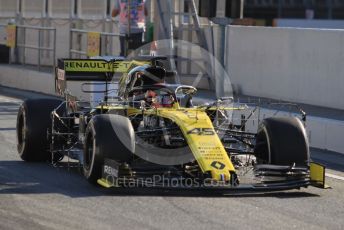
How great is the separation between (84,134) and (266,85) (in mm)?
8326

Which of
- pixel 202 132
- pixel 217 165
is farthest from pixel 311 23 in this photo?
pixel 217 165

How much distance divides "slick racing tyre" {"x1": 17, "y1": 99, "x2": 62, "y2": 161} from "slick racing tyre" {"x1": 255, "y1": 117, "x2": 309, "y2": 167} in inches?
106

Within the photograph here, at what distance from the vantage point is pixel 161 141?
10.4 meters

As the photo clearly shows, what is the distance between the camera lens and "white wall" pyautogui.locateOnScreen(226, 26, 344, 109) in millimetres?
17031

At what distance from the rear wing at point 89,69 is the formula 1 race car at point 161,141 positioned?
0.43 meters

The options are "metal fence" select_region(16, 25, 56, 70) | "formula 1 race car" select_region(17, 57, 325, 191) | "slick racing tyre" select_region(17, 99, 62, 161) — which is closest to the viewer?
"formula 1 race car" select_region(17, 57, 325, 191)

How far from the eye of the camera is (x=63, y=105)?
1187cm

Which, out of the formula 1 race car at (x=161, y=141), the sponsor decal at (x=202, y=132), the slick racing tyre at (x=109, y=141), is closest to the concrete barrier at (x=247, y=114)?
the formula 1 race car at (x=161, y=141)

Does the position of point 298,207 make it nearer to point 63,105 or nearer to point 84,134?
point 84,134

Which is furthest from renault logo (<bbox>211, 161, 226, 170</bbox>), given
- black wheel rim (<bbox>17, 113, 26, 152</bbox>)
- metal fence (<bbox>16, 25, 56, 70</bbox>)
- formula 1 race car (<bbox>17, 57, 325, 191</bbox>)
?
metal fence (<bbox>16, 25, 56, 70</bbox>)

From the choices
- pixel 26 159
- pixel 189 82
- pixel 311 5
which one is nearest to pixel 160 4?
pixel 189 82

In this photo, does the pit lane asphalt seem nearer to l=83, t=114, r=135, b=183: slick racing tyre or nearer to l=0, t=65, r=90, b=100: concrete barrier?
l=83, t=114, r=135, b=183: slick racing tyre

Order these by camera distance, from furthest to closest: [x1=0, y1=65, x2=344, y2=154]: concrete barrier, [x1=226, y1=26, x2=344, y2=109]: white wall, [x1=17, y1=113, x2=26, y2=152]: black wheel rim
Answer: [x1=226, y1=26, x2=344, y2=109]: white wall → [x1=0, y1=65, x2=344, y2=154]: concrete barrier → [x1=17, y1=113, x2=26, y2=152]: black wheel rim

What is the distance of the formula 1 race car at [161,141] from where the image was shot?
9.70m
